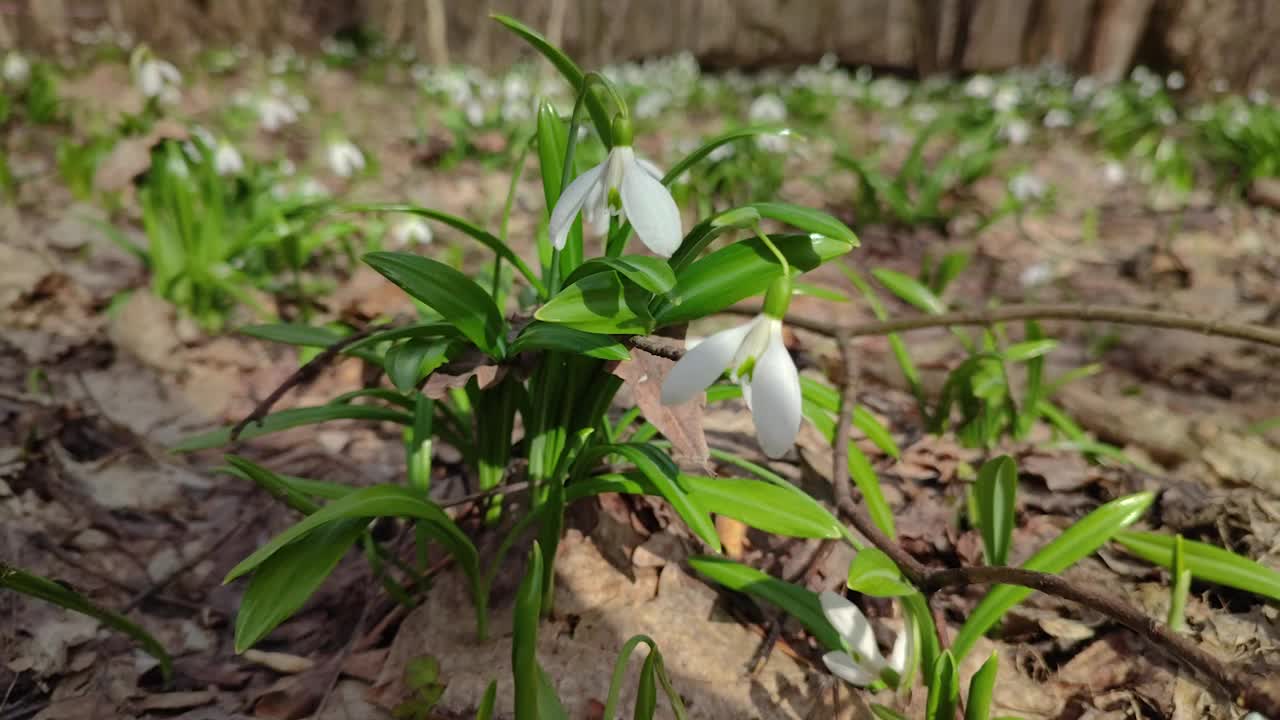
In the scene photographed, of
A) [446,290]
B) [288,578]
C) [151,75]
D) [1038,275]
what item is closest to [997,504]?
[446,290]

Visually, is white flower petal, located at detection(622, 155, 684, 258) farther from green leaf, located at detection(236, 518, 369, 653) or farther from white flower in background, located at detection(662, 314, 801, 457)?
green leaf, located at detection(236, 518, 369, 653)

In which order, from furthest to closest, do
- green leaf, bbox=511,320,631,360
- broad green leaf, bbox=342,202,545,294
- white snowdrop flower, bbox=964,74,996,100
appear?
white snowdrop flower, bbox=964,74,996,100 → broad green leaf, bbox=342,202,545,294 → green leaf, bbox=511,320,631,360

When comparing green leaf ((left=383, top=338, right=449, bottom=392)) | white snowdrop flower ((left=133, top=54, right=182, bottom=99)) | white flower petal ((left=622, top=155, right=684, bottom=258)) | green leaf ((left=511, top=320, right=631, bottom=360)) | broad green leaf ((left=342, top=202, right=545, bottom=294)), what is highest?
white snowdrop flower ((left=133, top=54, right=182, bottom=99))

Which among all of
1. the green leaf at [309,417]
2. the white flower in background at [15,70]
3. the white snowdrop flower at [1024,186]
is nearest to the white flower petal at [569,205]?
the green leaf at [309,417]

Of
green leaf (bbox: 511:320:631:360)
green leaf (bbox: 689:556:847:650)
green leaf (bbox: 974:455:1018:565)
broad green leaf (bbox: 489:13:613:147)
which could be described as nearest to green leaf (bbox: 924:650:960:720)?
green leaf (bbox: 689:556:847:650)

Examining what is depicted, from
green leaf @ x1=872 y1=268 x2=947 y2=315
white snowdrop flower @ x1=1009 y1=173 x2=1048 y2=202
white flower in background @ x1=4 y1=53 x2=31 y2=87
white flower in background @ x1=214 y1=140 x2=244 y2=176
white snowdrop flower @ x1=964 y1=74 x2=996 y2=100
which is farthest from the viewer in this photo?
white snowdrop flower @ x1=964 y1=74 x2=996 y2=100

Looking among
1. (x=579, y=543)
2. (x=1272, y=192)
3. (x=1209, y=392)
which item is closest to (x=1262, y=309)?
(x=1209, y=392)

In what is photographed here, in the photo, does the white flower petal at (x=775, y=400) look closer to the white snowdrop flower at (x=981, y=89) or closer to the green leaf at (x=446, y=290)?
the green leaf at (x=446, y=290)

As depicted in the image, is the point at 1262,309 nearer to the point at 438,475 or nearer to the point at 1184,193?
the point at 1184,193
